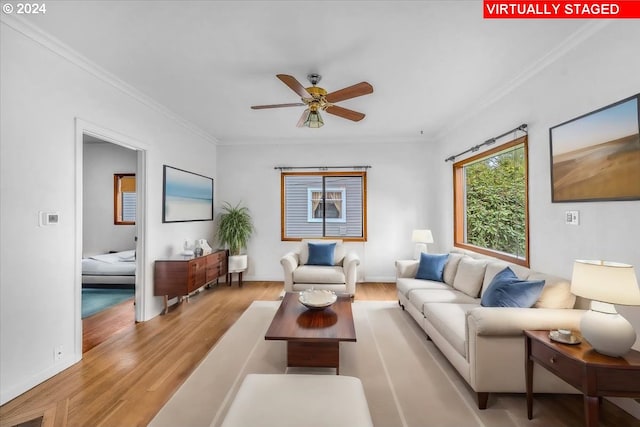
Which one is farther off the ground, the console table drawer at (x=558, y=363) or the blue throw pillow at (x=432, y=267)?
the blue throw pillow at (x=432, y=267)

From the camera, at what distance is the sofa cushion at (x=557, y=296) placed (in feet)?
7.24

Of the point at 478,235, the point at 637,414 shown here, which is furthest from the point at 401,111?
the point at 637,414

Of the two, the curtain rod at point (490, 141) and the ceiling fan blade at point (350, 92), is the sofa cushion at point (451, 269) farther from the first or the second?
the ceiling fan blade at point (350, 92)

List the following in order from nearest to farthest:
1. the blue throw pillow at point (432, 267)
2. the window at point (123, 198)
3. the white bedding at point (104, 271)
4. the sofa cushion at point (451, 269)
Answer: the sofa cushion at point (451, 269)
the blue throw pillow at point (432, 267)
the white bedding at point (104, 271)
the window at point (123, 198)

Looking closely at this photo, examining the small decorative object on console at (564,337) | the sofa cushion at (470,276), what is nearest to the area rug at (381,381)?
the small decorative object on console at (564,337)

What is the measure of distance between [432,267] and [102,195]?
6482mm

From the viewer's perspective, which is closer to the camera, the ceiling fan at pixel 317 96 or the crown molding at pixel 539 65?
the crown molding at pixel 539 65

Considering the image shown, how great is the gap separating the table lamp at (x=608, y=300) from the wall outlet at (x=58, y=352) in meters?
3.96

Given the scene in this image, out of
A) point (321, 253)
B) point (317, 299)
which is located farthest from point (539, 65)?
point (321, 253)

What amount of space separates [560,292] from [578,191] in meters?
0.86

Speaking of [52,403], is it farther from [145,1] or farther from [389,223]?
[389,223]

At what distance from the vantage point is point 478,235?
4.31 meters

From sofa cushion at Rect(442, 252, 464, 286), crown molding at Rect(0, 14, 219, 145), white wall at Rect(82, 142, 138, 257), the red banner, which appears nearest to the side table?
sofa cushion at Rect(442, 252, 464, 286)

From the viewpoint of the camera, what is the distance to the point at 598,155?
2176mm
